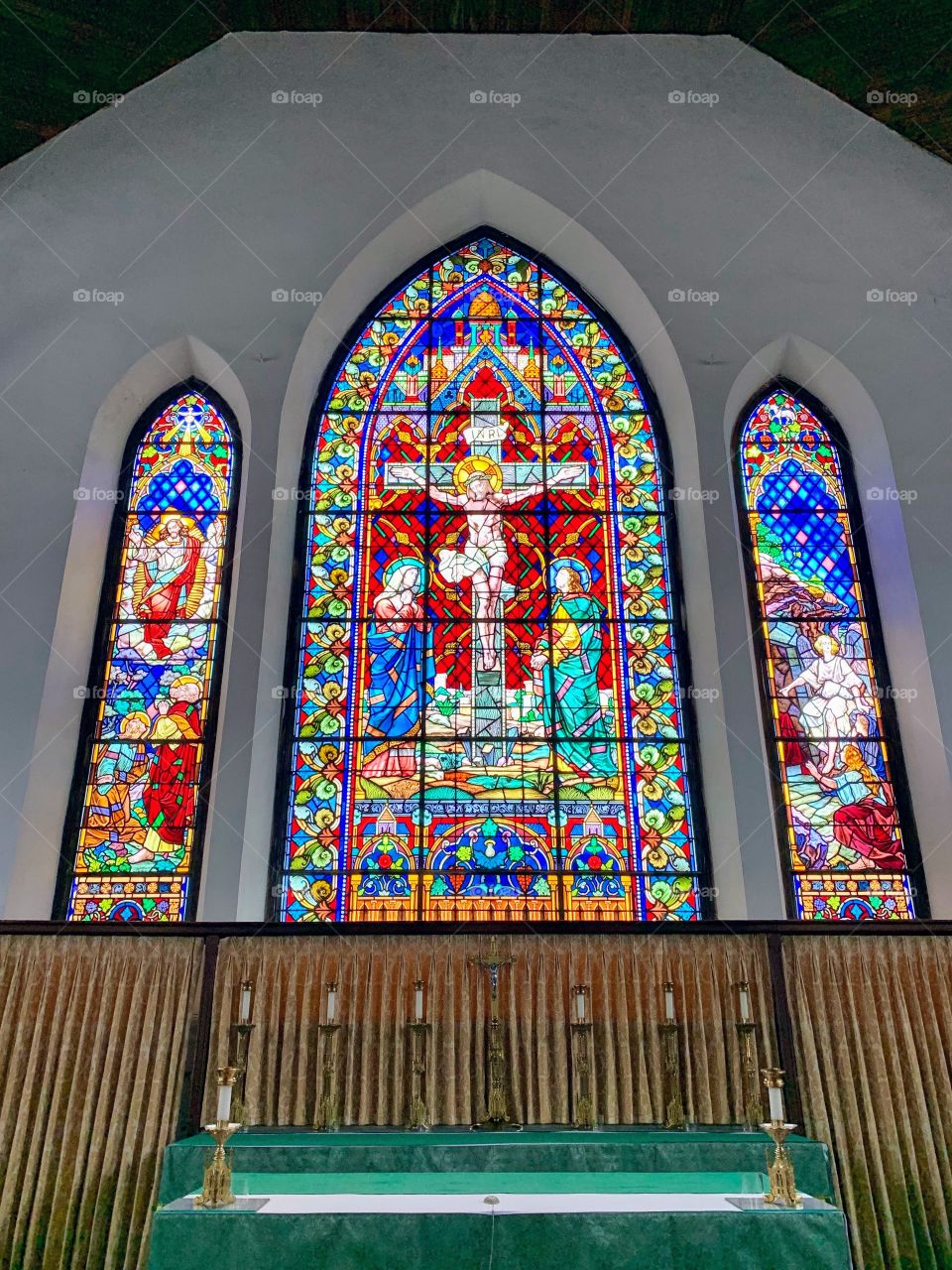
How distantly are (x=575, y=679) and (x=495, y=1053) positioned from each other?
2.26m

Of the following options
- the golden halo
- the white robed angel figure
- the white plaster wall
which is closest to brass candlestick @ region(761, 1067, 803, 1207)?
the white plaster wall

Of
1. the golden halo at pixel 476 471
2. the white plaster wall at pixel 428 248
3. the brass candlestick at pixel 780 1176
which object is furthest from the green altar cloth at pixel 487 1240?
the golden halo at pixel 476 471

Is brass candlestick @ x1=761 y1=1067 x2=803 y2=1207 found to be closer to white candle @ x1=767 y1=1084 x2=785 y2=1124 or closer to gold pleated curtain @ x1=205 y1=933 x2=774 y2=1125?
white candle @ x1=767 y1=1084 x2=785 y2=1124

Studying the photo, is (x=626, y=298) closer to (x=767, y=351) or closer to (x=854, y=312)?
(x=767, y=351)

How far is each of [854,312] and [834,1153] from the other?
15.5 feet

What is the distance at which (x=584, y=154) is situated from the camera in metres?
7.18

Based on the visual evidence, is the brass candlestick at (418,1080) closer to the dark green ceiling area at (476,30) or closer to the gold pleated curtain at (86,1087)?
the gold pleated curtain at (86,1087)

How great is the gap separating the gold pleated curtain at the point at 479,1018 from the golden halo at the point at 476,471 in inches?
114

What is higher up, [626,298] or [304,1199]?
[626,298]

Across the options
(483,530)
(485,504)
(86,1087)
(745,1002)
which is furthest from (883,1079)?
(485,504)

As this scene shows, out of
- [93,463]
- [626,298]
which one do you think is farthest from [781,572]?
[93,463]

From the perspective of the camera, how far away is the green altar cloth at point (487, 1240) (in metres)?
2.74

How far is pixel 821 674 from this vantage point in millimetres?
6266

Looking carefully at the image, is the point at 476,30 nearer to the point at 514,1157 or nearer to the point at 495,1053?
the point at 495,1053
